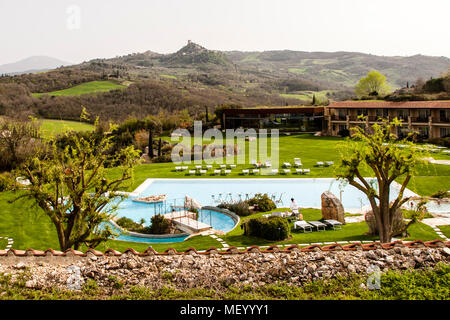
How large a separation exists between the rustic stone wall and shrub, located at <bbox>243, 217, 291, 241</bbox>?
189 inches

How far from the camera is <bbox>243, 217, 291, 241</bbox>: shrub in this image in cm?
1165

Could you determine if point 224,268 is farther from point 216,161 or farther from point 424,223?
point 216,161

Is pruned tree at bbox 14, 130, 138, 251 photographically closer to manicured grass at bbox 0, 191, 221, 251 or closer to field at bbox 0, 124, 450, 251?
field at bbox 0, 124, 450, 251

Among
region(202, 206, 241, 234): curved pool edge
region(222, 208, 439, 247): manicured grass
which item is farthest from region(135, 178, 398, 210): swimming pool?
region(222, 208, 439, 247): manicured grass

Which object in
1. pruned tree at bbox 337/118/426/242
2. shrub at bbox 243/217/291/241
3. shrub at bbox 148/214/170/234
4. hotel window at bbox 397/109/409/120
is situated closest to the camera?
pruned tree at bbox 337/118/426/242

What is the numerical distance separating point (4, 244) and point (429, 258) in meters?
11.6

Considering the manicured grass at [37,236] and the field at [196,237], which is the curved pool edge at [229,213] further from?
the manicured grass at [37,236]

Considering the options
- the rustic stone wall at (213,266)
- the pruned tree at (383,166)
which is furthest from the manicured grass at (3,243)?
the pruned tree at (383,166)

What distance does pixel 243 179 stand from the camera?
73.5ft

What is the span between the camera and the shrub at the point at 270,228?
1165 centimetres

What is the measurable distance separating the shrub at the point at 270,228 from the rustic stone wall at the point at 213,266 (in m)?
4.81

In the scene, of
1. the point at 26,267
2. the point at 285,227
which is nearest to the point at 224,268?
the point at 26,267

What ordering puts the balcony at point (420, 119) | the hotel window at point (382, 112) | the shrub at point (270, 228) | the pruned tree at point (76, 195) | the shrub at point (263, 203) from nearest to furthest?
the pruned tree at point (76, 195) < the shrub at point (270, 228) < the shrub at point (263, 203) < the balcony at point (420, 119) < the hotel window at point (382, 112)

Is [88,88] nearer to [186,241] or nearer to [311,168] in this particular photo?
[311,168]
